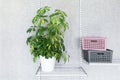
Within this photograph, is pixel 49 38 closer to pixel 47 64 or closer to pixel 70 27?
pixel 47 64

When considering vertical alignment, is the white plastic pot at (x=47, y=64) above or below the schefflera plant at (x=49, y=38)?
below

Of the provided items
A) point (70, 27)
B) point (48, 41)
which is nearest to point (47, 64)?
point (48, 41)

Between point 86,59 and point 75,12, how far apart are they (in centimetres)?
58

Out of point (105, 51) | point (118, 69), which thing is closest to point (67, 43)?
point (105, 51)

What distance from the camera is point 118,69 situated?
7.10ft

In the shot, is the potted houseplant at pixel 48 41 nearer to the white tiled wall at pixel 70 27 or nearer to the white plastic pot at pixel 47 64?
the white plastic pot at pixel 47 64

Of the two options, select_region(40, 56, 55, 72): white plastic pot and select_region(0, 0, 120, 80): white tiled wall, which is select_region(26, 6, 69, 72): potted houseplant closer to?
select_region(40, 56, 55, 72): white plastic pot

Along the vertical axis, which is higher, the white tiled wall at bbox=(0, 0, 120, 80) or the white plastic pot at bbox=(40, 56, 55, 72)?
the white tiled wall at bbox=(0, 0, 120, 80)

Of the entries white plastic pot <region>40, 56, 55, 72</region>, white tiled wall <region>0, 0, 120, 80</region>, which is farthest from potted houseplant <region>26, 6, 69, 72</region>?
white tiled wall <region>0, 0, 120, 80</region>

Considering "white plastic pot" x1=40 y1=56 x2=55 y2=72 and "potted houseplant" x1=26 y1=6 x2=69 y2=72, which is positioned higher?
"potted houseplant" x1=26 y1=6 x2=69 y2=72

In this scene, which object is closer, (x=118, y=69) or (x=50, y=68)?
(x=50, y=68)

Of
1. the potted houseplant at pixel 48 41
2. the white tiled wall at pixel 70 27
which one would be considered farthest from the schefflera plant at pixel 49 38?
the white tiled wall at pixel 70 27

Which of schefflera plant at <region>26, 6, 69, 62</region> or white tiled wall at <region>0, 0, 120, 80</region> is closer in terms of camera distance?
schefflera plant at <region>26, 6, 69, 62</region>

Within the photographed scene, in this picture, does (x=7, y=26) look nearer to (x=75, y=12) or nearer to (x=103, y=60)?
(x=75, y=12)
